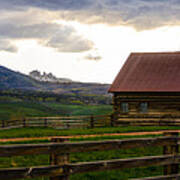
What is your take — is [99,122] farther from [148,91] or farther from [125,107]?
[148,91]

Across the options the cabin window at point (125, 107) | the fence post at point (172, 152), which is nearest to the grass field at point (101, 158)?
the fence post at point (172, 152)

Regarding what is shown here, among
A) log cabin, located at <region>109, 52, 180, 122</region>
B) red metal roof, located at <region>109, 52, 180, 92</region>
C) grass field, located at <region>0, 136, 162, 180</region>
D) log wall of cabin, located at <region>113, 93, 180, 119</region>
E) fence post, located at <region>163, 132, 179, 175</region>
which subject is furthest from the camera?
red metal roof, located at <region>109, 52, 180, 92</region>

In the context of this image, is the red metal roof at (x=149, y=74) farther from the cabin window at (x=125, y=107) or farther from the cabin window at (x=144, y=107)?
the cabin window at (x=125, y=107)

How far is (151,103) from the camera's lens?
30578mm

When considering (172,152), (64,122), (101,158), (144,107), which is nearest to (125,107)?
(144,107)

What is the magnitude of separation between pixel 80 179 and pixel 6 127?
74.4 ft

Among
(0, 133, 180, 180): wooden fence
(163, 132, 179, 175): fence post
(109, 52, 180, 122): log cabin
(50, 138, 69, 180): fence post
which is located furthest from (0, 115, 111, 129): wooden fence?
(50, 138, 69, 180): fence post

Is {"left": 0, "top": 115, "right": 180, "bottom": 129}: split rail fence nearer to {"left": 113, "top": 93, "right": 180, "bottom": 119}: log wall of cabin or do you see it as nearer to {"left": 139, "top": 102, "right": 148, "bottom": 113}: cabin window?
{"left": 113, "top": 93, "right": 180, "bottom": 119}: log wall of cabin

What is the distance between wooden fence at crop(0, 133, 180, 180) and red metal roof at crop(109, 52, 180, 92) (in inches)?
896

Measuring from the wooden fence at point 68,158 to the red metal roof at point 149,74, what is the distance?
2277cm

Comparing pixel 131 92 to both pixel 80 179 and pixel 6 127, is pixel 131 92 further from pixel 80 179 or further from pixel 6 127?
pixel 80 179

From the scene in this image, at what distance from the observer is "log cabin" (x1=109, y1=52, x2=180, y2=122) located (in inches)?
1180

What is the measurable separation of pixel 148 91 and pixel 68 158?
81.2 ft

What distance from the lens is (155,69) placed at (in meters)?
33.3
